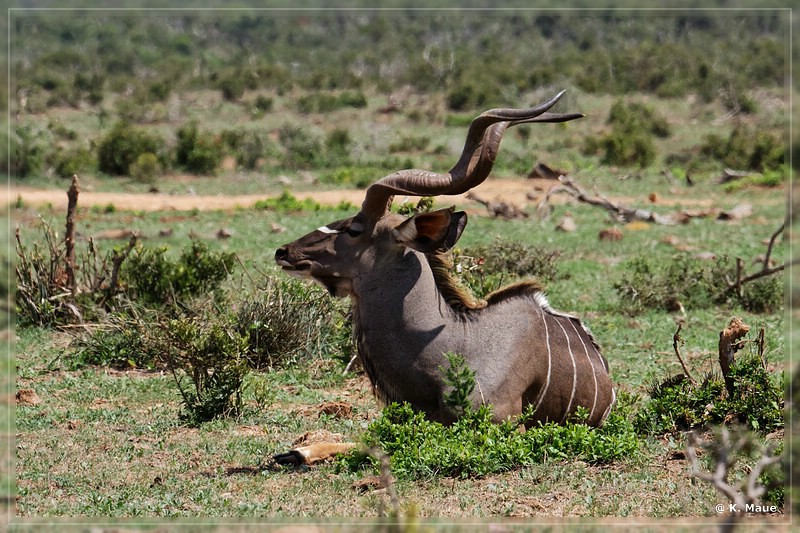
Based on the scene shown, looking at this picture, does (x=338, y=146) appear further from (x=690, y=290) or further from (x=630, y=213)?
(x=690, y=290)

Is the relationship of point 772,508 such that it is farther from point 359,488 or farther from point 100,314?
point 100,314

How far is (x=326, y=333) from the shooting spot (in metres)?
8.74

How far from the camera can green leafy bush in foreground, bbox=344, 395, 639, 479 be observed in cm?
545

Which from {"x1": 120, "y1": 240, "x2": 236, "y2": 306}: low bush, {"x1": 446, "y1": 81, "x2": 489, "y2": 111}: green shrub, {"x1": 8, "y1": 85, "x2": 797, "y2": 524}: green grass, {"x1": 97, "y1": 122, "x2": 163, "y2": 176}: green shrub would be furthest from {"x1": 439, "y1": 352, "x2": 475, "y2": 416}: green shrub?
{"x1": 446, "y1": 81, "x2": 489, "y2": 111}: green shrub

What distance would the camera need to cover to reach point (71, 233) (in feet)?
30.2

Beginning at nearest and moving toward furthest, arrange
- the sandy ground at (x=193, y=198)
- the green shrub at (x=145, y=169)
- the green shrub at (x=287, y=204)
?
the green shrub at (x=287, y=204), the sandy ground at (x=193, y=198), the green shrub at (x=145, y=169)

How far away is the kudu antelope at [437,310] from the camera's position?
5816 millimetres

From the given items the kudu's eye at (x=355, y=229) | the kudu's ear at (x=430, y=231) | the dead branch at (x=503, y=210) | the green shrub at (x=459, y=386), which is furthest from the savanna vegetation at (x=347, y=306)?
the kudu's eye at (x=355, y=229)

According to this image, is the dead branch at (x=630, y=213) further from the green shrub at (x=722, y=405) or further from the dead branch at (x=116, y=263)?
the green shrub at (x=722, y=405)

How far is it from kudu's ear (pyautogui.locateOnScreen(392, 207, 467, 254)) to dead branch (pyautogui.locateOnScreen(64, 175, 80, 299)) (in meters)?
4.22

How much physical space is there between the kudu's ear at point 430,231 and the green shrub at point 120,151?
15.7 m

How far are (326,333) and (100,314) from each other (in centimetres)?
204

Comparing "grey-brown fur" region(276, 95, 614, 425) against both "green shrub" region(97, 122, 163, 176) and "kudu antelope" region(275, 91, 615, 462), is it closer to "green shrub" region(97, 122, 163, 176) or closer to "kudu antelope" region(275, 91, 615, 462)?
"kudu antelope" region(275, 91, 615, 462)

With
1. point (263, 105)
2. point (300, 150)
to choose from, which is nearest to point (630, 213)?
point (300, 150)
